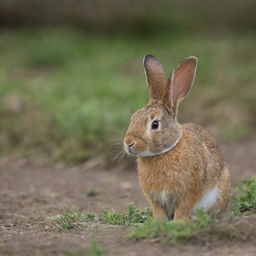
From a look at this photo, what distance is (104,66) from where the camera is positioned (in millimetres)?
12047

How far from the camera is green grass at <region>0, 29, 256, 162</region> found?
30.1 ft

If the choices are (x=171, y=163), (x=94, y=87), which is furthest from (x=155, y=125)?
(x=94, y=87)

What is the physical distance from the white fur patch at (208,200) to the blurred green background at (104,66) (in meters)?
2.72

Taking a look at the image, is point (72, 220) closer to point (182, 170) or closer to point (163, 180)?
point (163, 180)

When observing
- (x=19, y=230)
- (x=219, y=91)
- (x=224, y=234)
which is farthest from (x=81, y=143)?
(x=224, y=234)

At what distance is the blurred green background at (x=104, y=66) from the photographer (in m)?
9.26

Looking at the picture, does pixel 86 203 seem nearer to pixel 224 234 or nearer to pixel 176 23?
pixel 224 234

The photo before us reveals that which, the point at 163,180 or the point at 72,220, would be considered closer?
the point at 163,180

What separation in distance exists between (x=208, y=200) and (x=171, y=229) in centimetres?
77

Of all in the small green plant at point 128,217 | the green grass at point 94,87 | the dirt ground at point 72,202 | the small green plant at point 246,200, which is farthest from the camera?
the green grass at point 94,87

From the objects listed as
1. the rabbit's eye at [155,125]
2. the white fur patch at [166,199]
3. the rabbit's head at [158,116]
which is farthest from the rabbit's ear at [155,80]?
the white fur patch at [166,199]

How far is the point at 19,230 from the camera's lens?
5.64 metres

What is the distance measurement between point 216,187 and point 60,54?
7.36 meters

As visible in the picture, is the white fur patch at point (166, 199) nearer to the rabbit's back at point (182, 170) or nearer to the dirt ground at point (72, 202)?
the rabbit's back at point (182, 170)
